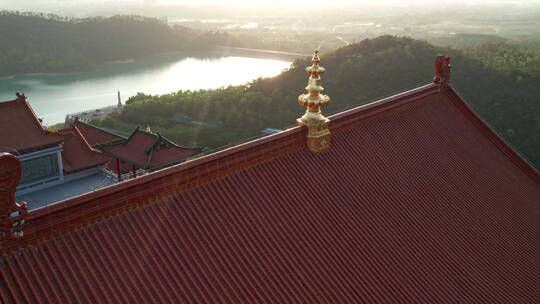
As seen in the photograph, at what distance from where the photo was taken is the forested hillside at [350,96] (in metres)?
41.9

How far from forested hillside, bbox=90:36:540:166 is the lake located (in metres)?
11.2

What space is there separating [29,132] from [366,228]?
663 inches

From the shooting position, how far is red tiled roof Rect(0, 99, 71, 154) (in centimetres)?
1905

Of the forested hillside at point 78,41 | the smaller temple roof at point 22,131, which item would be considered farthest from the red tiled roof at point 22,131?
the forested hillside at point 78,41

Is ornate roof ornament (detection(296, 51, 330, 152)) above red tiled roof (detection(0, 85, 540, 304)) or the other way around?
above

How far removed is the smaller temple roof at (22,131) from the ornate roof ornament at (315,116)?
602 inches

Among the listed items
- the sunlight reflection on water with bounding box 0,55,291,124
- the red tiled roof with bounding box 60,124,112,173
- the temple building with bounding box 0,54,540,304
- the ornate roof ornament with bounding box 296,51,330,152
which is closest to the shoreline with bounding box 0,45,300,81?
the sunlight reflection on water with bounding box 0,55,291,124

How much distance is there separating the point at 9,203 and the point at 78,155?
18742 millimetres

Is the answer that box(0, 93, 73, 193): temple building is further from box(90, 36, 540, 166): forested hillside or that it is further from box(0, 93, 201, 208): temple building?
box(90, 36, 540, 166): forested hillside

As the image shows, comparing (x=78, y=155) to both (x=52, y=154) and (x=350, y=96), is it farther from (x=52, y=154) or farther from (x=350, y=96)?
(x=350, y=96)

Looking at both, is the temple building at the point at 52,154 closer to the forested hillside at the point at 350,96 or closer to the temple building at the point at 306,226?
the temple building at the point at 306,226

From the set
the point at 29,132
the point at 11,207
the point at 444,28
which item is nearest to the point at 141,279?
the point at 11,207

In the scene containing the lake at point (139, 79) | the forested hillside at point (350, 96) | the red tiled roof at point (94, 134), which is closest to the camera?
the red tiled roof at point (94, 134)

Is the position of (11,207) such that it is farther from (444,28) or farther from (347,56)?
(444,28)
